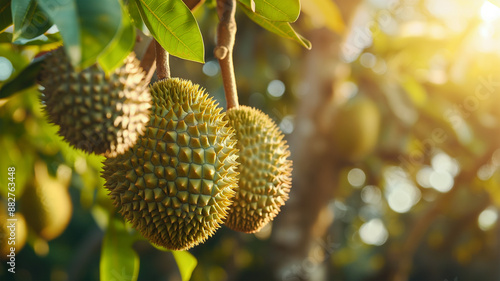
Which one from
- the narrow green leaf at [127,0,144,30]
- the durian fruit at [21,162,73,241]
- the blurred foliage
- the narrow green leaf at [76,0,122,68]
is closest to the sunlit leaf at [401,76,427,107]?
the blurred foliage

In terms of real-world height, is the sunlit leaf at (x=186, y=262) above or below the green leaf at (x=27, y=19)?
below

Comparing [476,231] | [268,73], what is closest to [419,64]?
[268,73]

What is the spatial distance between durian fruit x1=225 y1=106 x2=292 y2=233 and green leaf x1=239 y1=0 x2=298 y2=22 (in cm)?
27

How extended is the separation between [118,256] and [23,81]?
585 millimetres

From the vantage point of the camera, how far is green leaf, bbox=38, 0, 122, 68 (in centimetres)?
54

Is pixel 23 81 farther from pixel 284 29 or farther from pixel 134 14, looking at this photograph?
pixel 284 29

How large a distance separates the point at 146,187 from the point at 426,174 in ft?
13.7

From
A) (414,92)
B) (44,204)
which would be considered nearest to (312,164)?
(414,92)

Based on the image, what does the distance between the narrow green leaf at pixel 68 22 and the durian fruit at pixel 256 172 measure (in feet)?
1.78

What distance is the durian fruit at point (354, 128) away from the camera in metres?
3.16

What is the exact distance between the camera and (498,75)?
10.6ft

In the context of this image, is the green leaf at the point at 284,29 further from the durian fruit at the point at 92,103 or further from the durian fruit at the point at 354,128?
the durian fruit at the point at 354,128

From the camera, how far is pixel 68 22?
0.55 meters

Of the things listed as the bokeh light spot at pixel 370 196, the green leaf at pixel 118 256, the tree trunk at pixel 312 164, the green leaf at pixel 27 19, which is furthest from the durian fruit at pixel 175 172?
the bokeh light spot at pixel 370 196
